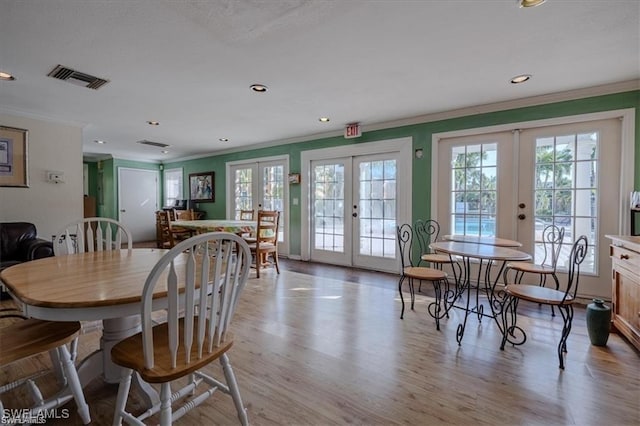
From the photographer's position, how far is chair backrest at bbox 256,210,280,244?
414cm

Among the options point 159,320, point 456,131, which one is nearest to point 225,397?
point 159,320

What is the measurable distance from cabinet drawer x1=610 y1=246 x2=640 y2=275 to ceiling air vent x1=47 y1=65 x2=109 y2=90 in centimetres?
460

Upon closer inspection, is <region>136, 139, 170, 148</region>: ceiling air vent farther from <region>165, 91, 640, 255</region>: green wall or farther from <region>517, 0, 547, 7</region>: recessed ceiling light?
<region>517, 0, 547, 7</region>: recessed ceiling light

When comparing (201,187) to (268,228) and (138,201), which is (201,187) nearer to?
(138,201)

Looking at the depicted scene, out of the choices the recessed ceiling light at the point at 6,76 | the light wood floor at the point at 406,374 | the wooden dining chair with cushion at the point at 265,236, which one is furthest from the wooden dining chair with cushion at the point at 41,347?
the wooden dining chair with cushion at the point at 265,236

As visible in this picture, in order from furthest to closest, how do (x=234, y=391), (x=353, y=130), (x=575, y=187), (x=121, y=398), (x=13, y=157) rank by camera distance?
(x=353, y=130), (x=13, y=157), (x=575, y=187), (x=234, y=391), (x=121, y=398)

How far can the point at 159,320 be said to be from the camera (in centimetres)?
271

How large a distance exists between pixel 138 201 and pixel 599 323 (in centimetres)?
879

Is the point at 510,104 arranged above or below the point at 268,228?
above

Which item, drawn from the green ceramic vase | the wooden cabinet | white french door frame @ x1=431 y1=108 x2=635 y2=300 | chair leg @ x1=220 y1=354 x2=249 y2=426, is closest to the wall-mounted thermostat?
chair leg @ x1=220 y1=354 x2=249 y2=426

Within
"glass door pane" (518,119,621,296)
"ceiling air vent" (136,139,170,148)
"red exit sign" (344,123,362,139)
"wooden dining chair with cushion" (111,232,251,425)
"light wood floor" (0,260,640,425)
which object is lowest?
"light wood floor" (0,260,640,425)

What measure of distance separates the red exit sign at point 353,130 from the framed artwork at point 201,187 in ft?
12.1

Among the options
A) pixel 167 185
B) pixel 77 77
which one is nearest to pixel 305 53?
pixel 77 77

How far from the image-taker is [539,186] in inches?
134
